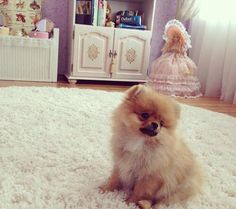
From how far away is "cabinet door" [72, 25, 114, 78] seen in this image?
289 centimetres

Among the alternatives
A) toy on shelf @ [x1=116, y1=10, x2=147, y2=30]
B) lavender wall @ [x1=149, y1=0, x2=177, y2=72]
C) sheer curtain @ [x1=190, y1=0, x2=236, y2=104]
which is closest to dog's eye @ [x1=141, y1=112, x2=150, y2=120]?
sheer curtain @ [x1=190, y1=0, x2=236, y2=104]

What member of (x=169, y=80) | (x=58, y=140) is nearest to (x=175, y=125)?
(x=58, y=140)

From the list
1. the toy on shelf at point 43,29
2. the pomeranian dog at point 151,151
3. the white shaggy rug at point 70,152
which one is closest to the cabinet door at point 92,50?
the toy on shelf at point 43,29

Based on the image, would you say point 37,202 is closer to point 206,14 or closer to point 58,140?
point 58,140

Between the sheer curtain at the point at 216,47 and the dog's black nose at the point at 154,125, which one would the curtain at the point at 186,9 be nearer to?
the sheer curtain at the point at 216,47

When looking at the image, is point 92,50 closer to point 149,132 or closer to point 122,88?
point 122,88

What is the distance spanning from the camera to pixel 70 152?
1257 mm

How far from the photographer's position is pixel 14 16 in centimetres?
304

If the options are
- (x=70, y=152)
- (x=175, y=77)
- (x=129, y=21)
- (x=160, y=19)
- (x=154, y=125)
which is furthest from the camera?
(x=160, y=19)

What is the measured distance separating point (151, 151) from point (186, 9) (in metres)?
2.52

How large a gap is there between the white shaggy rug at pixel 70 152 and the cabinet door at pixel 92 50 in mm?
815

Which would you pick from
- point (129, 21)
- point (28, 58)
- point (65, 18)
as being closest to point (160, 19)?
point (129, 21)

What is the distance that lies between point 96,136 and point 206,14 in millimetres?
2048

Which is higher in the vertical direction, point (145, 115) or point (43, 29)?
point (43, 29)
